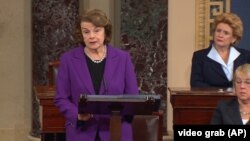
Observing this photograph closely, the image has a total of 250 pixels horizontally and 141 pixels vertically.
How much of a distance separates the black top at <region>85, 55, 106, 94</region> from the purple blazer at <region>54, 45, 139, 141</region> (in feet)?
0.07

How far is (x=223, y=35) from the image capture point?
197 inches

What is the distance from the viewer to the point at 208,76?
201 inches

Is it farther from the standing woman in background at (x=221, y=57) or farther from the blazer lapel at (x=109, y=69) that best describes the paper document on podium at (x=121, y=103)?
the standing woman in background at (x=221, y=57)

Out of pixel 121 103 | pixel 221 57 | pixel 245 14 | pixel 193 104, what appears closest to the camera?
pixel 121 103

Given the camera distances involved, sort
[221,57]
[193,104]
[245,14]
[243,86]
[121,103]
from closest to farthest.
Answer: [121,103]
[243,86]
[193,104]
[221,57]
[245,14]

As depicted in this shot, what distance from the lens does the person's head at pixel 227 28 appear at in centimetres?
496

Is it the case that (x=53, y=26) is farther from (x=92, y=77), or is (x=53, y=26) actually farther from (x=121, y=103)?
(x=121, y=103)

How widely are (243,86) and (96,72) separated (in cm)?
103

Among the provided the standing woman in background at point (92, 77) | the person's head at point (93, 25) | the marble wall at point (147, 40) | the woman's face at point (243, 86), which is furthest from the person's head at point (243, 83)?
the marble wall at point (147, 40)

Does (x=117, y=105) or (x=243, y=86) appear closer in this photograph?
(x=117, y=105)

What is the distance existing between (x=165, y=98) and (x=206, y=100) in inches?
82.2

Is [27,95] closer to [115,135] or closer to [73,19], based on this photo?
[73,19]

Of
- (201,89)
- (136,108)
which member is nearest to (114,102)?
(136,108)

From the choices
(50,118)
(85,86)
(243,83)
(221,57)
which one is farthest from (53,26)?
(85,86)
